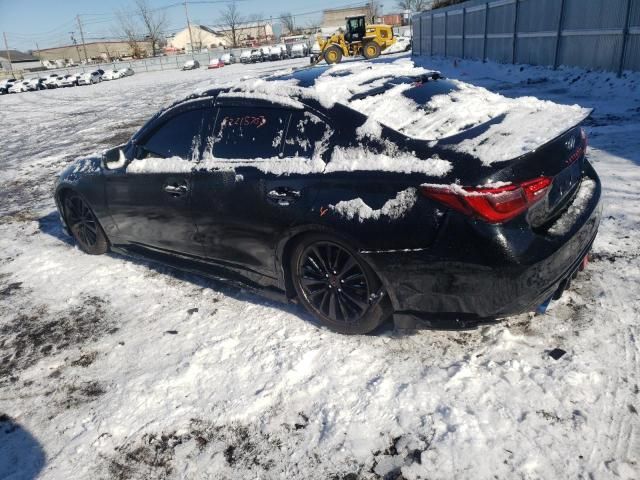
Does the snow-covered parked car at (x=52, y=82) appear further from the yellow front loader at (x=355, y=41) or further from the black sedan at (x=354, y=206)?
the black sedan at (x=354, y=206)

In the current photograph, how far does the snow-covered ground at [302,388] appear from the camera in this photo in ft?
7.41

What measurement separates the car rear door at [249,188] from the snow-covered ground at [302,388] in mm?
576

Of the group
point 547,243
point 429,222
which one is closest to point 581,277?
point 547,243

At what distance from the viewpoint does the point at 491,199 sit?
94.5 inches

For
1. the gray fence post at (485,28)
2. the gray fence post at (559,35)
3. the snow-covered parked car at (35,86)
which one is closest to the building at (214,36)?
the snow-covered parked car at (35,86)

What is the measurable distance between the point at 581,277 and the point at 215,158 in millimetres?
2818

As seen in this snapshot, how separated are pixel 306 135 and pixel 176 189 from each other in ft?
4.06

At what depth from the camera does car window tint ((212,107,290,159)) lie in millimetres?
3232

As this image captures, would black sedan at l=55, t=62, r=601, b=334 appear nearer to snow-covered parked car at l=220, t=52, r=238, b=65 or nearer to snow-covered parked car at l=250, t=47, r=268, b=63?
snow-covered parked car at l=250, t=47, r=268, b=63

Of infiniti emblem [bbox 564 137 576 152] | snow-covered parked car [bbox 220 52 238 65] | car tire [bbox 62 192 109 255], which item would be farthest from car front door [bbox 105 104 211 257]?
snow-covered parked car [bbox 220 52 238 65]

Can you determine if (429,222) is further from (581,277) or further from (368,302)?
(581,277)

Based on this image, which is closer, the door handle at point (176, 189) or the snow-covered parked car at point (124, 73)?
the door handle at point (176, 189)

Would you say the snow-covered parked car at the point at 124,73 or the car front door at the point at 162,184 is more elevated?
the car front door at the point at 162,184

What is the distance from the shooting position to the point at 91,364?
10.8 feet
